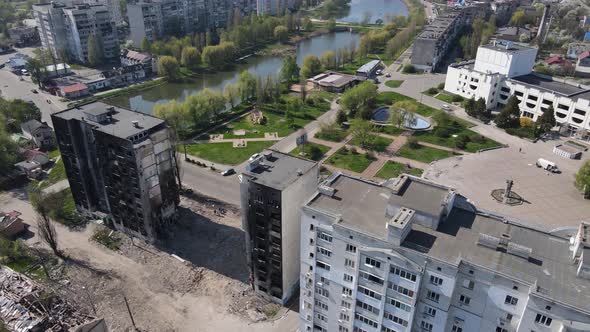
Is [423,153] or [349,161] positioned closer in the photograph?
[349,161]

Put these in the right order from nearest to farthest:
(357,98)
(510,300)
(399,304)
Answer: (510,300) < (399,304) < (357,98)

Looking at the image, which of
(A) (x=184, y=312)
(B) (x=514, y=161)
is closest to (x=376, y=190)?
(A) (x=184, y=312)

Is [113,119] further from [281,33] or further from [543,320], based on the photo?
[281,33]

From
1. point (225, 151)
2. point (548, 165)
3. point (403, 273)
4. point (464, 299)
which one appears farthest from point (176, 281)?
point (548, 165)

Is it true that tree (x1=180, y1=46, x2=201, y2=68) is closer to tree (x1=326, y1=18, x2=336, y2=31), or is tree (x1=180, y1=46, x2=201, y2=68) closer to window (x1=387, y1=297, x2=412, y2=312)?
tree (x1=326, y1=18, x2=336, y2=31)

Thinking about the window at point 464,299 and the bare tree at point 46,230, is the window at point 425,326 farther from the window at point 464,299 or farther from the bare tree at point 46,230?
the bare tree at point 46,230

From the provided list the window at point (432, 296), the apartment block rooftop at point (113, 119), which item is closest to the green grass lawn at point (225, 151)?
the apartment block rooftop at point (113, 119)
